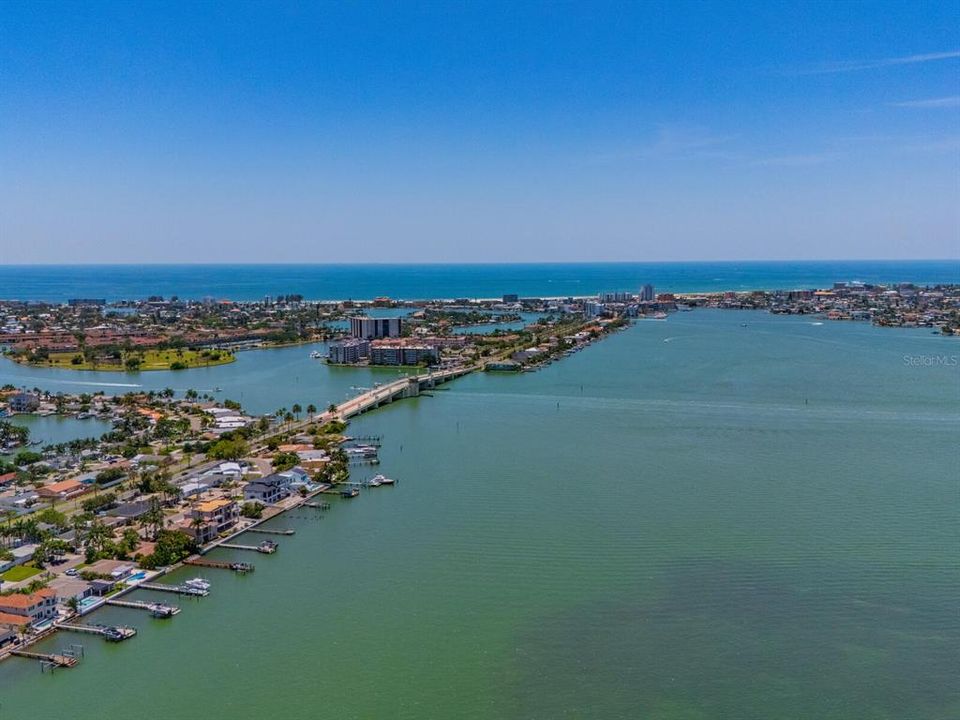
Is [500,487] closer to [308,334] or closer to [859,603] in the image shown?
[859,603]

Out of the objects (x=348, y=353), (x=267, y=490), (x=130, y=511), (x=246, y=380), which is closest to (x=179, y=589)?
(x=130, y=511)

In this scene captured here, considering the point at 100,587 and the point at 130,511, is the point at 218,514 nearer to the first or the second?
the point at 130,511

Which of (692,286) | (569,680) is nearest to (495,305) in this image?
(692,286)

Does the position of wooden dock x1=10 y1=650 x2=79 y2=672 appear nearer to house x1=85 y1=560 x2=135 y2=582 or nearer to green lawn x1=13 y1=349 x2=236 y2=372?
house x1=85 y1=560 x2=135 y2=582

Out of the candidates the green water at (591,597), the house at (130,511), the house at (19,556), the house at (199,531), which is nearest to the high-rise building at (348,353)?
the green water at (591,597)

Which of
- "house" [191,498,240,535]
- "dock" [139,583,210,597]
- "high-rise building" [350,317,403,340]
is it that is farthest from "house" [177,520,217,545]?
"high-rise building" [350,317,403,340]
